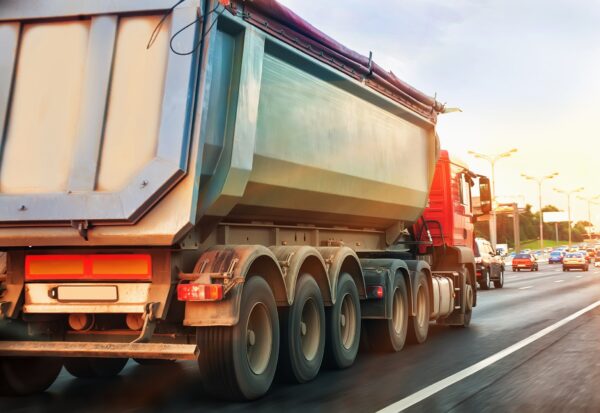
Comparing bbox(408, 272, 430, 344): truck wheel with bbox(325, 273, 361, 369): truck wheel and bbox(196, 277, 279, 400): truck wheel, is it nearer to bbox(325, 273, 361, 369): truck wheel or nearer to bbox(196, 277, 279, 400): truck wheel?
bbox(325, 273, 361, 369): truck wheel

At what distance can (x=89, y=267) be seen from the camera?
6.97m

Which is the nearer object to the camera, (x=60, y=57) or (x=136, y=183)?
(x=136, y=183)

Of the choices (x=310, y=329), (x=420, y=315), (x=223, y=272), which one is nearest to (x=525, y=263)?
(x=420, y=315)

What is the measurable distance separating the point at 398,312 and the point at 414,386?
3.07m

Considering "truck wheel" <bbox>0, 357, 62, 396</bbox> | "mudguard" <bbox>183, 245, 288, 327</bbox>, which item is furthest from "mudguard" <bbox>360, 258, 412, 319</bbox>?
"truck wheel" <bbox>0, 357, 62, 396</bbox>

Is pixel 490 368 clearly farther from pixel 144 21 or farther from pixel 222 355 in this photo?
pixel 144 21

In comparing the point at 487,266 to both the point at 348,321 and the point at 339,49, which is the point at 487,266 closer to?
the point at 348,321

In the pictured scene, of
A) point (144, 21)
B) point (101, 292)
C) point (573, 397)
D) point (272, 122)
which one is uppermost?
point (144, 21)

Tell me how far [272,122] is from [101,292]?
2392 mm

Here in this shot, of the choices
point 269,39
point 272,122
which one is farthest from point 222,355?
point 269,39

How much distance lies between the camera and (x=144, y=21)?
7047 millimetres

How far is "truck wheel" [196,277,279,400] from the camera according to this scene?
6805 mm

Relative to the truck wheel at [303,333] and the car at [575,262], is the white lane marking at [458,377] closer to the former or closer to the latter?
the truck wheel at [303,333]

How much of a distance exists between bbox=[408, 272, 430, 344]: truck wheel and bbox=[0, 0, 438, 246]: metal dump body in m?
4.29
